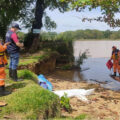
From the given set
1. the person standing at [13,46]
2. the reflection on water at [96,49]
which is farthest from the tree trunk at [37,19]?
the person standing at [13,46]

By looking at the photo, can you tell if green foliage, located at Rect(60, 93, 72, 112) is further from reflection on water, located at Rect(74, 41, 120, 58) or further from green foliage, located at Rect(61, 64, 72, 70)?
reflection on water, located at Rect(74, 41, 120, 58)

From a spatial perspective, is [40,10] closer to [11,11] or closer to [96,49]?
[11,11]

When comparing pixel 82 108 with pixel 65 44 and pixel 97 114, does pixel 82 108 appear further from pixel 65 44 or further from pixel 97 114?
pixel 65 44

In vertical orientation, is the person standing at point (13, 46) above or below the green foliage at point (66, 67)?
above

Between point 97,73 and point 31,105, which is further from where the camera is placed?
point 97,73

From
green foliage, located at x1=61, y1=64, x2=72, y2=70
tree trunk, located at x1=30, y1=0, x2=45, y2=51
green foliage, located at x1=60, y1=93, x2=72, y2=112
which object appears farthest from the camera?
green foliage, located at x1=61, y1=64, x2=72, y2=70

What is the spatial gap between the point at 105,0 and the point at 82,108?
153 inches

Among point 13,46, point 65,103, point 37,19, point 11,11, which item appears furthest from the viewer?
point 37,19

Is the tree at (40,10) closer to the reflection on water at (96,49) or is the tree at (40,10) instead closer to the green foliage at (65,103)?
the reflection on water at (96,49)

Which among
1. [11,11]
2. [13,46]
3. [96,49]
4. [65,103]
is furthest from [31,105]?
[96,49]

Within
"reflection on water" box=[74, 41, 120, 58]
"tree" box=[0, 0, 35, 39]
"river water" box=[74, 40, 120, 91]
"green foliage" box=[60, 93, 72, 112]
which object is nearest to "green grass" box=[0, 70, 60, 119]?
"green foliage" box=[60, 93, 72, 112]

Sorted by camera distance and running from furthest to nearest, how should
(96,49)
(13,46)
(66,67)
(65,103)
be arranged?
1. (96,49)
2. (66,67)
3. (13,46)
4. (65,103)

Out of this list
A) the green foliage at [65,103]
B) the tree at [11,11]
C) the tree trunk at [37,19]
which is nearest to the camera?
the green foliage at [65,103]

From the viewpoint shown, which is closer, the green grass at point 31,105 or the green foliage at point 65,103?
the green grass at point 31,105
